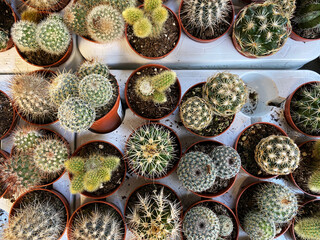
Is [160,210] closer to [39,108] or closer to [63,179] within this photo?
[63,179]

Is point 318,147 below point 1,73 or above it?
below

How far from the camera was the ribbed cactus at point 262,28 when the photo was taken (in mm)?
1541

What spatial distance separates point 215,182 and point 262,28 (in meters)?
1.13

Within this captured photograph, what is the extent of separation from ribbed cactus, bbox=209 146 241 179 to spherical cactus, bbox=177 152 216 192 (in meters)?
0.08

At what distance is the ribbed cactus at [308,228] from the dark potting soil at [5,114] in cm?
225

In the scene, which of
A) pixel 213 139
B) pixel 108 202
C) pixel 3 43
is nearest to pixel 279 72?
pixel 213 139

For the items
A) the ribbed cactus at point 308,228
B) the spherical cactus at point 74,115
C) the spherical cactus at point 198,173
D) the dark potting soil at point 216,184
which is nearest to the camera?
the spherical cactus at point 74,115

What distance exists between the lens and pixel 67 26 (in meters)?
1.71

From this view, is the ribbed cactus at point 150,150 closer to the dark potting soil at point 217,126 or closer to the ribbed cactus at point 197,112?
the ribbed cactus at point 197,112

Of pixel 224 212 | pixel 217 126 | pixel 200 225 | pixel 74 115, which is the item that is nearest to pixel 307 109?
pixel 217 126

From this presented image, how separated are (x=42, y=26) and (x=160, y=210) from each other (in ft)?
4.75

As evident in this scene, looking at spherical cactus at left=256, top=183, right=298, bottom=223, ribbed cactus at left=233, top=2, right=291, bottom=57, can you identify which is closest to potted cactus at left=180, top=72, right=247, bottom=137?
ribbed cactus at left=233, top=2, right=291, bottom=57

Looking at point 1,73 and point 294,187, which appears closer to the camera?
point 294,187

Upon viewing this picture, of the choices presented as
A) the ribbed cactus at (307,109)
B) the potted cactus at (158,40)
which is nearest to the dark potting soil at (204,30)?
the potted cactus at (158,40)
